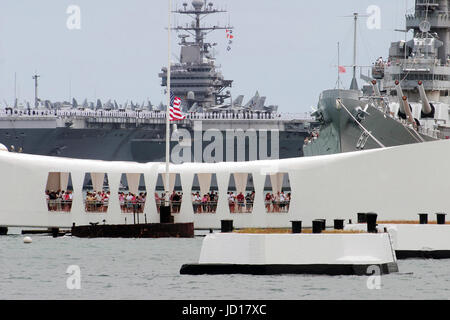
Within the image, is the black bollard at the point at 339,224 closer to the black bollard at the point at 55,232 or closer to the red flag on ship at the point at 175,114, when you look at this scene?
the black bollard at the point at 55,232

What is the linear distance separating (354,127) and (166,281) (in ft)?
122

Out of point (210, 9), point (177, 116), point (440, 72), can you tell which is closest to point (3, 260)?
point (177, 116)

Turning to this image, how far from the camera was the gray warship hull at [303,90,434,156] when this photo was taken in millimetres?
62375

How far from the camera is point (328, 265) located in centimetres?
2953

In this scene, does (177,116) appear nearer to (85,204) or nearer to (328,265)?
(85,204)

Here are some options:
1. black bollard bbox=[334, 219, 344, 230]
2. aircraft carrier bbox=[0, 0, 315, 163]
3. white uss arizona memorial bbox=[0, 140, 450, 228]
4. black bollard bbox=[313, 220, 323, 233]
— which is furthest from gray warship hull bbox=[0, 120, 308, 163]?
black bollard bbox=[313, 220, 323, 233]

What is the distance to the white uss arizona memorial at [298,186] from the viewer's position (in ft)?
135

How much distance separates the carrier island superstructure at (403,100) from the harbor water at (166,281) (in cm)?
2701

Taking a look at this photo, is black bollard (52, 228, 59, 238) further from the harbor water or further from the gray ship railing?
the gray ship railing

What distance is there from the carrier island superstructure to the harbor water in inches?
1063

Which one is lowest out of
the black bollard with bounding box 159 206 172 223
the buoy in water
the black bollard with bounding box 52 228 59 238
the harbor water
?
the harbor water

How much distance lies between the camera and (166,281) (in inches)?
1182

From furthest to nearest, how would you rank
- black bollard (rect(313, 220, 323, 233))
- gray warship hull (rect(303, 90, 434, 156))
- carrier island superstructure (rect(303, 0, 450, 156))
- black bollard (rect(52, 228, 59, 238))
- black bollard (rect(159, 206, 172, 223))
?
carrier island superstructure (rect(303, 0, 450, 156)), gray warship hull (rect(303, 90, 434, 156)), black bollard (rect(52, 228, 59, 238)), black bollard (rect(159, 206, 172, 223)), black bollard (rect(313, 220, 323, 233))

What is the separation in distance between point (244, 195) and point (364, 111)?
2220cm
